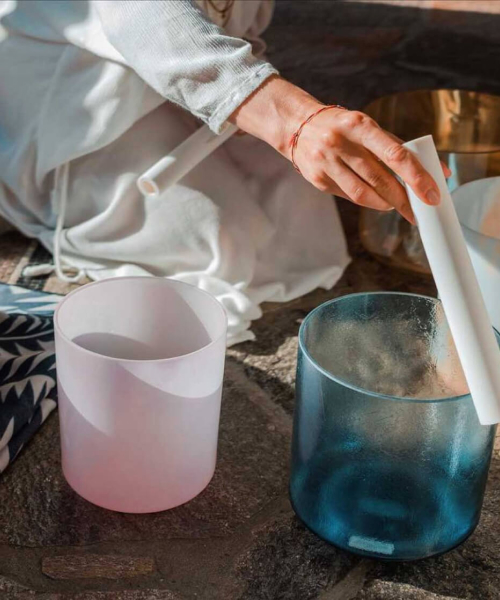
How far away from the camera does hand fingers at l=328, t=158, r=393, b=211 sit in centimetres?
77

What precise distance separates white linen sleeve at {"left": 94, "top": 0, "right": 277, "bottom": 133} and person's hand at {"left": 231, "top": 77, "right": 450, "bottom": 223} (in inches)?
1.9

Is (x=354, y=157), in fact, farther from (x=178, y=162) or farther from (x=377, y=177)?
(x=178, y=162)

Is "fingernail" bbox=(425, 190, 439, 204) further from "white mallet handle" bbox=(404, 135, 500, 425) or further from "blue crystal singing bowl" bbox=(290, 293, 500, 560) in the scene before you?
"blue crystal singing bowl" bbox=(290, 293, 500, 560)

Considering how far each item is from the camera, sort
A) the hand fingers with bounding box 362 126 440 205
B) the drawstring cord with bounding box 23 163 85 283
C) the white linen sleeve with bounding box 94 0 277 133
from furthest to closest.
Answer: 1. the drawstring cord with bounding box 23 163 85 283
2. the white linen sleeve with bounding box 94 0 277 133
3. the hand fingers with bounding box 362 126 440 205

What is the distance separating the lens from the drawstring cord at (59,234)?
1.23 meters

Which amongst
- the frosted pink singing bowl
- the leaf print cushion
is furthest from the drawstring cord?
the frosted pink singing bowl

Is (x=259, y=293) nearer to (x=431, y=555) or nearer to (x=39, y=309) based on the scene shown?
(x=39, y=309)

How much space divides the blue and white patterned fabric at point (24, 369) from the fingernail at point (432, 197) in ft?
1.57

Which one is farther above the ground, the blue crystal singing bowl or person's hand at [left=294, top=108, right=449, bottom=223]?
person's hand at [left=294, top=108, right=449, bottom=223]

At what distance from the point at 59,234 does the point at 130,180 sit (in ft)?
0.44

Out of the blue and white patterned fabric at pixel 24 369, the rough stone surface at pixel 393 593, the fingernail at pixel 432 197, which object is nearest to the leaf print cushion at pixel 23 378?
the blue and white patterned fabric at pixel 24 369

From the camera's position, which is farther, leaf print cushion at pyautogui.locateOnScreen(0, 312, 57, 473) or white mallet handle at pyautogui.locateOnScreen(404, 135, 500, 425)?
leaf print cushion at pyautogui.locateOnScreen(0, 312, 57, 473)

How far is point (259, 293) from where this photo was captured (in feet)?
3.94

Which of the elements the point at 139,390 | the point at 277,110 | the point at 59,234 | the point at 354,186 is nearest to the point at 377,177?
the point at 354,186
